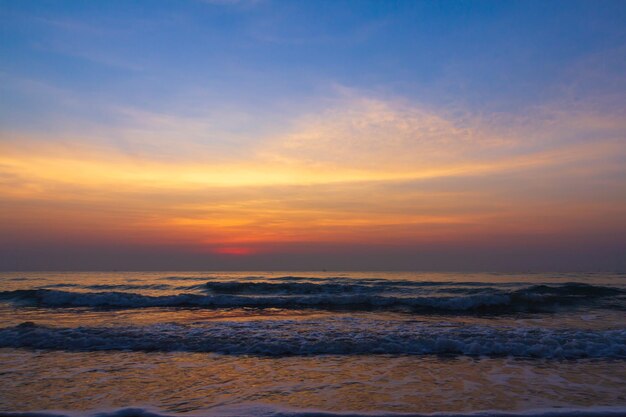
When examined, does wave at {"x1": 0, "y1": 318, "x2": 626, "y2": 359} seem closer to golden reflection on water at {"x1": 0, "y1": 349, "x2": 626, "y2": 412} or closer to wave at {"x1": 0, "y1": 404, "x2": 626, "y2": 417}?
golden reflection on water at {"x1": 0, "y1": 349, "x2": 626, "y2": 412}

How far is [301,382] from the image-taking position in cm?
726

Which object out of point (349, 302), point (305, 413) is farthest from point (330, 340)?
point (349, 302)

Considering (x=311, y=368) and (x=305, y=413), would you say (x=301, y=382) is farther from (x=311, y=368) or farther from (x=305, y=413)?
(x=305, y=413)

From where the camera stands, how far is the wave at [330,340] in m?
9.75

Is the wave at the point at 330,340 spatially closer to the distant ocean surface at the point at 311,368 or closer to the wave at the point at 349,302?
the distant ocean surface at the point at 311,368

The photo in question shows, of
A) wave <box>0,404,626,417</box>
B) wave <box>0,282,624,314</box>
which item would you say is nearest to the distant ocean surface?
wave <box>0,404,626,417</box>

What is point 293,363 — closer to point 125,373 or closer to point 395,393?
point 395,393

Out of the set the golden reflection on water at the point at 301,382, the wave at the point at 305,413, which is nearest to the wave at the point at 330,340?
the golden reflection on water at the point at 301,382

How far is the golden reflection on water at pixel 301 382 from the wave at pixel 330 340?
65 cm

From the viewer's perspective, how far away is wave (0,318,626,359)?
9.75 m

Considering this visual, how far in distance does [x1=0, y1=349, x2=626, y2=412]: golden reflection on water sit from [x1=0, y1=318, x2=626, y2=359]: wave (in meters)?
0.65

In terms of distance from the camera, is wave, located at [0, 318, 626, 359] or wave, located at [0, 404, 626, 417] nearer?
wave, located at [0, 404, 626, 417]

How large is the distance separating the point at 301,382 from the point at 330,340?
3.46 metres

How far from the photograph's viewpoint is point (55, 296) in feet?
78.4
